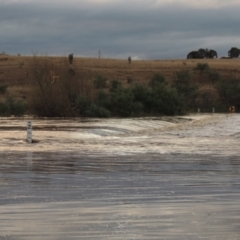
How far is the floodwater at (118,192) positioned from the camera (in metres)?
9.73

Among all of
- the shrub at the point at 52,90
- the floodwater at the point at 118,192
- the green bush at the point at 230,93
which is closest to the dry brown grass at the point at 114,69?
the green bush at the point at 230,93

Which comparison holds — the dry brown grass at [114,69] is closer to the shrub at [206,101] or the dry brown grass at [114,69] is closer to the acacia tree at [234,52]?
the shrub at [206,101]

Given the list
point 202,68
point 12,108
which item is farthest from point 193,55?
point 12,108

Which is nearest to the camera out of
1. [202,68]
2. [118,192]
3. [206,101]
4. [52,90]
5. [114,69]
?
[118,192]

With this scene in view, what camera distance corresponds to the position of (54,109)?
5859cm

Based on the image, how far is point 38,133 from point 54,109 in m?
22.1

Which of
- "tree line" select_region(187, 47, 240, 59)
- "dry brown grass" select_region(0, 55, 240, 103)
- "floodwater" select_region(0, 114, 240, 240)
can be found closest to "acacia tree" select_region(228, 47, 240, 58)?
"tree line" select_region(187, 47, 240, 59)

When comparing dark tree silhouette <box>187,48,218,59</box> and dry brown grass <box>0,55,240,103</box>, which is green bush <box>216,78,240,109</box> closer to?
dry brown grass <box>0,55,240,103</box>

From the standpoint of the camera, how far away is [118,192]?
46.6 ft

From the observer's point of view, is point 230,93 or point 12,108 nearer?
point 12,108

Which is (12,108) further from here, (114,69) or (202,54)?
(202,54)

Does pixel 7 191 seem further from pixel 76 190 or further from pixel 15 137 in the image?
pixel 15 137

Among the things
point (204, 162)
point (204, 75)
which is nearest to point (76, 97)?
point (204, 162)

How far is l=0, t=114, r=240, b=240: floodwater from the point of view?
383 inches
